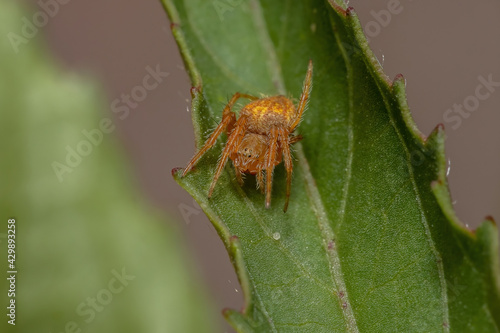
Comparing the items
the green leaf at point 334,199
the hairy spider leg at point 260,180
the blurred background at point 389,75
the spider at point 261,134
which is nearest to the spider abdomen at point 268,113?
the spider at point 261,134

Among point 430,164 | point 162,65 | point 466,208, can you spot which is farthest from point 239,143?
point 466,208

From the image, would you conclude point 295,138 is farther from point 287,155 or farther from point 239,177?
point 239,177

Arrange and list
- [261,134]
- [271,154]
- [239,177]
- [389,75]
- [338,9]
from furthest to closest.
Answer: [389,75]
[261,134]
[271,154]
[239,177]
[338,9]

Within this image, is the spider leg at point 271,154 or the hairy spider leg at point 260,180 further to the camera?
the spider leg at point 271,154

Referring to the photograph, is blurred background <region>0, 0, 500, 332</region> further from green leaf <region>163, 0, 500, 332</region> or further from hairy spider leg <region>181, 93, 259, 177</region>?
green leaf <region>163, 0, 500, 332</region>

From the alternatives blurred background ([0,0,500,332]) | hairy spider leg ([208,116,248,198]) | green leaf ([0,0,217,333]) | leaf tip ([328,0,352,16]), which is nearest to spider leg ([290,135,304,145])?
hairy spider leg ([208,116,248,198])

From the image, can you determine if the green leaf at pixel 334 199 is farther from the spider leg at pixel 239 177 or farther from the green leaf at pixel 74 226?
the green leaf at pixel 74 226

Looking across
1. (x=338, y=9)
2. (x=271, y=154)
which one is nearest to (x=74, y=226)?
(x=271, y=154)
